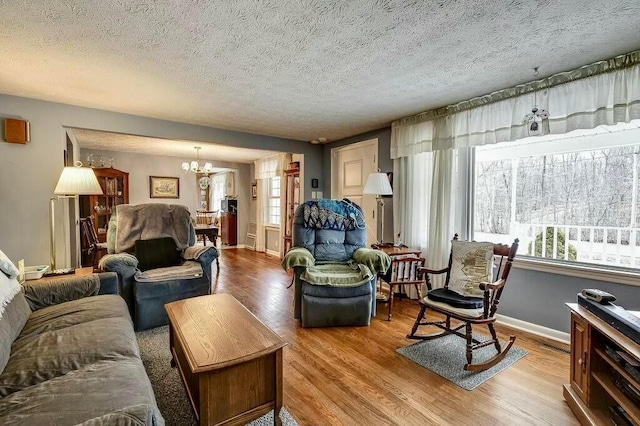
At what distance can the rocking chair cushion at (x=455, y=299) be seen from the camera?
2.23 meters

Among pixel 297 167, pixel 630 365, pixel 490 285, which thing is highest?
pixel 297 167

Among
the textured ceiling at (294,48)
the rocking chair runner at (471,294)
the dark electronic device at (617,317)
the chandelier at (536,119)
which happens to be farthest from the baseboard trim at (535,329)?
the textured ceiling at (294,48)

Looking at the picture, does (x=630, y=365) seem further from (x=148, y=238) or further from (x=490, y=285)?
(x=148, y=238)

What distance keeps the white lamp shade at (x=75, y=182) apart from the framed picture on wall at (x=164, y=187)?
4404mm

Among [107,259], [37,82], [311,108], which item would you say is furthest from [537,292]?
[37,82]

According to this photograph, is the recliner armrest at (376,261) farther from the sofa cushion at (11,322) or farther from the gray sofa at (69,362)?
the sofa cushion at (11,322)

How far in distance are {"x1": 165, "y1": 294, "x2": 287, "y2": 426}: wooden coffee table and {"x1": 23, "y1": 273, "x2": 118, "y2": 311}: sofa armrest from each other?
0.97 meters

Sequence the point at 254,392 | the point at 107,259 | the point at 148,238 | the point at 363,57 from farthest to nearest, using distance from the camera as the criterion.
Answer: the point at 148,238
the point at 107,259
the point at 363,57
the point at 254,392

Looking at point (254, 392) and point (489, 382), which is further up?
point (254, 392)

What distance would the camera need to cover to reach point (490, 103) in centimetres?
296

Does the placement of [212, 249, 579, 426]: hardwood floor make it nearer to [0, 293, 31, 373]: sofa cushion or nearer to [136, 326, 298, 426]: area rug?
[136, 326, 298, 426]: area rug

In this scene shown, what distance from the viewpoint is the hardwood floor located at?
166 centimetres

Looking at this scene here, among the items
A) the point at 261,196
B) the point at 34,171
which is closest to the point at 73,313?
the point at 34,171

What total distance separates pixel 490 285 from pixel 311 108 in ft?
8.18
